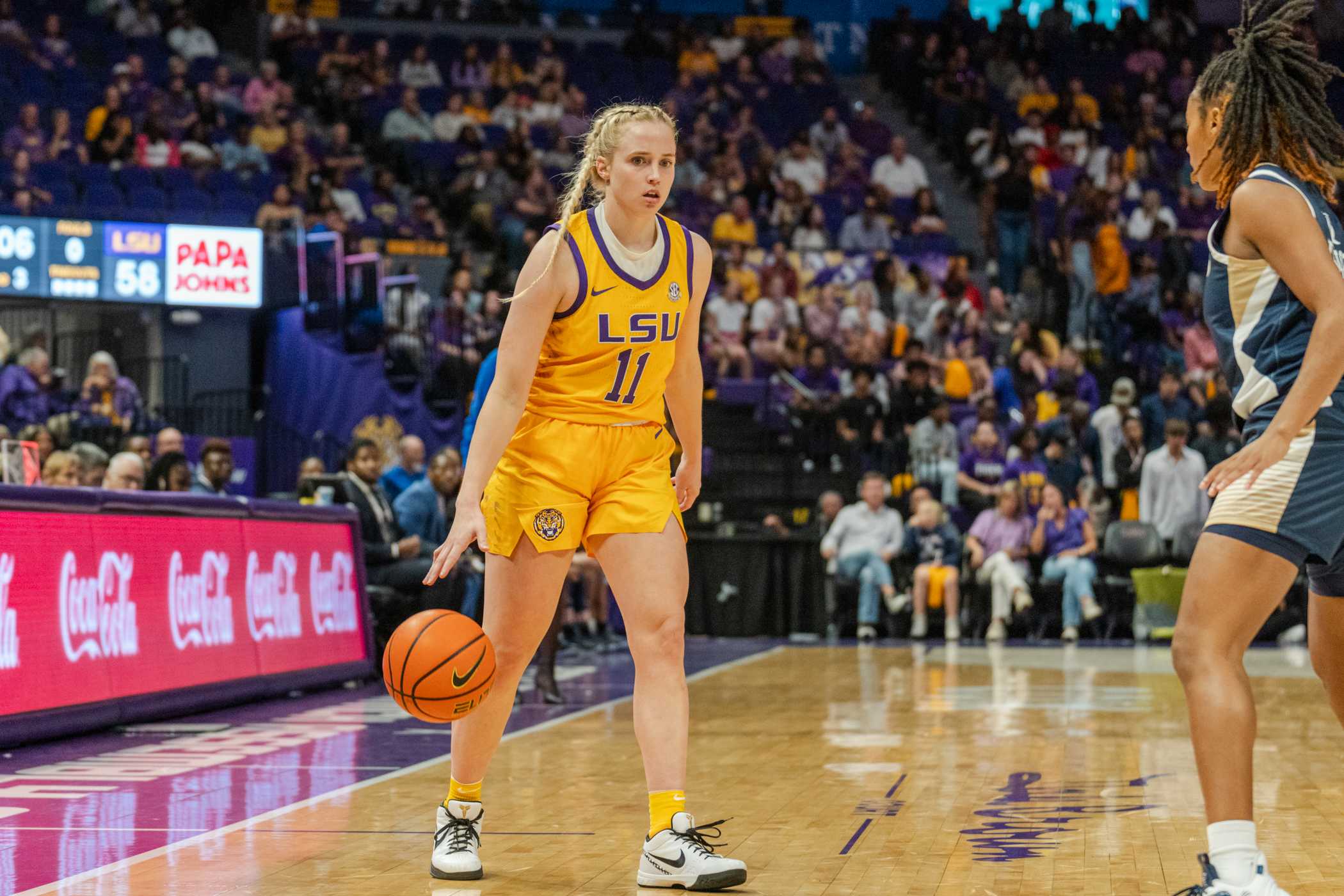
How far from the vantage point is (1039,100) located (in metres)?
23.8

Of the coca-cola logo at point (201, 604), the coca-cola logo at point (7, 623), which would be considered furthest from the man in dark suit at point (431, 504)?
the coca-cola logo at point (7, 623)

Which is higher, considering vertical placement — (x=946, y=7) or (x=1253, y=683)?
(x=946, y=7)

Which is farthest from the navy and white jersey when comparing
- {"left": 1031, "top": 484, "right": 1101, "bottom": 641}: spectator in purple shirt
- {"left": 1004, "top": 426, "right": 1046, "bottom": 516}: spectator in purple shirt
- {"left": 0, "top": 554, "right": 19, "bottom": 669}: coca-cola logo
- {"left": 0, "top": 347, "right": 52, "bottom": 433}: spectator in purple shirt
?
{"left": 0, "top": 347, "right": 52, "bottom": 433}: spectator in purple shirt

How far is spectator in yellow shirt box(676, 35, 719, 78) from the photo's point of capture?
23797 millimetres

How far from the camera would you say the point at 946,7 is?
1045 inches

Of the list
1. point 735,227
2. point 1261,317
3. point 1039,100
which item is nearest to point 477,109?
point 735,227

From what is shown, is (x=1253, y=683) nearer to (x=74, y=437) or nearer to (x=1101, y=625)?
(x=1101, y=625)

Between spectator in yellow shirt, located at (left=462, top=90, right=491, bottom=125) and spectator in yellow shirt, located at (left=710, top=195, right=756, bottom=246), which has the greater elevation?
spectator in yellow shirt, located at (left=462, top=90, right=491, bottom=125)

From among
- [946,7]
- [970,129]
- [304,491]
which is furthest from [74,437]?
[946,7]

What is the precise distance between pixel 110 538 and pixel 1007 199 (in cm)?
1583

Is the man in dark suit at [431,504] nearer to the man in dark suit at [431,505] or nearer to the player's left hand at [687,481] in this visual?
the man in dark suit at [431,505]

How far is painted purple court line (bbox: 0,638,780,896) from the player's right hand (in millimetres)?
1248

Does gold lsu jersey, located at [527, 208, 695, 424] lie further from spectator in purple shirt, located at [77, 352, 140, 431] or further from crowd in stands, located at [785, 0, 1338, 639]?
spectator in purple shirt, located at [77, 352, 140, 431]

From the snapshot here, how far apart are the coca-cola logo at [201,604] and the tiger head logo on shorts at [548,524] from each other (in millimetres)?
4352
